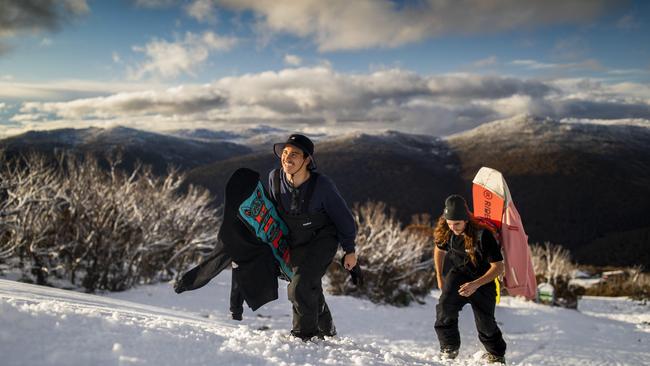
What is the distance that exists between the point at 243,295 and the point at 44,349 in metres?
1.74

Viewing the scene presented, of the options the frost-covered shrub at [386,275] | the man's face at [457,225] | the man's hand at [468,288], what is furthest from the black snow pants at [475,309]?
the frost-covered shrub at [386,275]

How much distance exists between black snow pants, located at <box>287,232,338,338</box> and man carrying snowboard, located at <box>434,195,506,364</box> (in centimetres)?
139

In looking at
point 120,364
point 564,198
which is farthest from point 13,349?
point 564,198

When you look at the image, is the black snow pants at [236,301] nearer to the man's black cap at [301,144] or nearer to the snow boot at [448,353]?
the man's black cap at [301,144]

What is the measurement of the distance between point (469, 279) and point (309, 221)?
1.86 metres

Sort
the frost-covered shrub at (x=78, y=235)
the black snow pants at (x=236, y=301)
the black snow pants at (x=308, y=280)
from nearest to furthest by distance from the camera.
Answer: the black snow pants at (x=308, y=280) → the black snow pants at (x=236, y=301) → the frost-covered shrub at (x=78, y=235)

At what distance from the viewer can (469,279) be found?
14.5 feet

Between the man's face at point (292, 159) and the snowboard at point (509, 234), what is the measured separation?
6.10 ft

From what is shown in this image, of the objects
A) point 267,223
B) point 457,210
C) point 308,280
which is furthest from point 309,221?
point 457,210

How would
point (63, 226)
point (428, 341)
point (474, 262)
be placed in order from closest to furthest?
point (474, 262) → point (428, 341) → point (63, 226)

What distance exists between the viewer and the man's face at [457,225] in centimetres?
431

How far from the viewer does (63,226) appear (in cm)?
1250

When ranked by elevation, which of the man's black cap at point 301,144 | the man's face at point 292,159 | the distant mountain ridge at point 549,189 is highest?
the man's black cap at point 301,144

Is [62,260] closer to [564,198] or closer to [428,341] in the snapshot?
[428,341]
